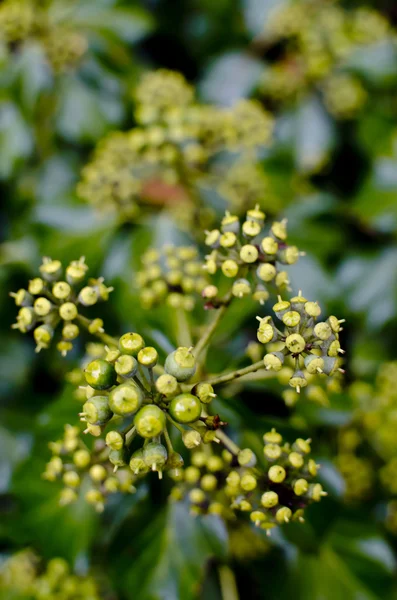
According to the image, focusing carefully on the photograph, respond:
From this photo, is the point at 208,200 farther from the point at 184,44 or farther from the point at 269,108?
the point at 184,44

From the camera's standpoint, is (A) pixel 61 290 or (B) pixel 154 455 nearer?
(B) pixel 154 455

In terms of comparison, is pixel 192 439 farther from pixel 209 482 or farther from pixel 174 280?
pixel 174 280

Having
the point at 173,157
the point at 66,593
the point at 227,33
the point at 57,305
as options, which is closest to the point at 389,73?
the point at 227,33

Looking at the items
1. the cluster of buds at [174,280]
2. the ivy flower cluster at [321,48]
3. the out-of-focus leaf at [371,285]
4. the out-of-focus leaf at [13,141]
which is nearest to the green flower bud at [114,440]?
the cluster of buds at [174,280]

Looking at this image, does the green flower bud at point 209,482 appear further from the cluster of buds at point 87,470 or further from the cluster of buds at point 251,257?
the cluster of buds at point 251,257

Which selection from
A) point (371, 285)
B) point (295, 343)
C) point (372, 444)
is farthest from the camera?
point (371, 285)

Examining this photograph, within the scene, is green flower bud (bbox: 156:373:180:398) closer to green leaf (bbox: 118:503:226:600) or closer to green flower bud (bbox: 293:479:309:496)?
green flower bud (bbox: 293:479:309:496)

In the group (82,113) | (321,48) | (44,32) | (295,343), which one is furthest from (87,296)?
(321,48)
